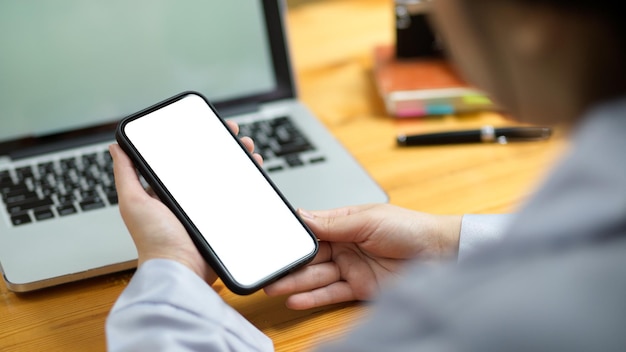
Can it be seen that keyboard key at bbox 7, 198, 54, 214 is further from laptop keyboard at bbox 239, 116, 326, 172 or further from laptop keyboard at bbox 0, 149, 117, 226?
laptop keyboard at bbox 239, 116, 326, 172

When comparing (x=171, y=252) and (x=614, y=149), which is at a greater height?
(x=614, y=149)

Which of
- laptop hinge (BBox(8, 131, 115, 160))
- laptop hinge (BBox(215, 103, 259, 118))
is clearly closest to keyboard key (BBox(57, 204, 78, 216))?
laptop hinge (BBox(8, 131, 115, 160))

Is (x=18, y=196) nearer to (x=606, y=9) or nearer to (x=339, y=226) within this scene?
(x=339, y=226)

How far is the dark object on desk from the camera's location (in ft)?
3.00

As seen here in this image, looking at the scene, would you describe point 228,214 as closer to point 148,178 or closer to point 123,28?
point 148,178

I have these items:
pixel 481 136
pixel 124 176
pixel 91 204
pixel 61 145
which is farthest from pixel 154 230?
pixel 481 136

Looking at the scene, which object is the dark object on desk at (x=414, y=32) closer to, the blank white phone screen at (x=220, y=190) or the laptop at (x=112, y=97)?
the laptop at (x=112, y=97)

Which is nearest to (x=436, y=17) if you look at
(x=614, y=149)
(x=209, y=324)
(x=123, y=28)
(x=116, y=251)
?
(x=614, y=149)

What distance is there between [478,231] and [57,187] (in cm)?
41

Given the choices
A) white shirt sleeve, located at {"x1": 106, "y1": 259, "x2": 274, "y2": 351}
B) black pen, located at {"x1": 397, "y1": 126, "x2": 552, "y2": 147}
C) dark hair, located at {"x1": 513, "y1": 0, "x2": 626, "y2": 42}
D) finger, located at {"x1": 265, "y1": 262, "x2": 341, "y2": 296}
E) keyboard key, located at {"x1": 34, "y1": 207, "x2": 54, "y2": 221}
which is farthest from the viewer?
black pen, located at {"x1": 397, "y1": 126, "x2": 552, "y2": 147}

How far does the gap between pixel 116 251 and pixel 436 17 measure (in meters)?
0.38

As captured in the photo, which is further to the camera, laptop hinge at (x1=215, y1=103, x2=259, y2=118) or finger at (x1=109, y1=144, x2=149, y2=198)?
laptop hinge at (x1=215, y1=103, x2=259, y2=118)

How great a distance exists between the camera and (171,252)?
0.54 m

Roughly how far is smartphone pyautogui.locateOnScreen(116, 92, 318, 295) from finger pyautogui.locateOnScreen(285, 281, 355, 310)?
3 centimetres
